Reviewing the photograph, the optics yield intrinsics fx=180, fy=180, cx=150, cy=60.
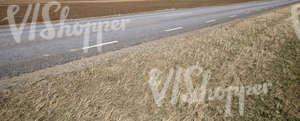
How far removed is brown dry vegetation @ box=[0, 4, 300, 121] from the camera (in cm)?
162

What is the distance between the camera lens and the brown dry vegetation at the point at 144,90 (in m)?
1.62

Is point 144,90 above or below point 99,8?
below

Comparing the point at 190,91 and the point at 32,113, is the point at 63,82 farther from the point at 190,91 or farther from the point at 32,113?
the point at 190,91

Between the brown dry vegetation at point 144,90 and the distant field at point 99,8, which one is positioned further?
the distant field at point 99,8

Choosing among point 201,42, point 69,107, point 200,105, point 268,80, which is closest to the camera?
point 69,107

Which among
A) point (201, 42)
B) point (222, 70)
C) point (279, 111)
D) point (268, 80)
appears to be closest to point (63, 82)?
point (222, 70)

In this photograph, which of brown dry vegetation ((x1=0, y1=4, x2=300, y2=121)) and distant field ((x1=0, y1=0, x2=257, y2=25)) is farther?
distant field ((x1=0, y1=0, x2=257, y2=25))

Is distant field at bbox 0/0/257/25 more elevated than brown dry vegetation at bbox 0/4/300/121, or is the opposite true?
distant field at bbox 0/0/257/25

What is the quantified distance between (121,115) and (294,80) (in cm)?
224

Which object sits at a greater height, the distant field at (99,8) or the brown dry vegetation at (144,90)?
the distant field at (99,8)

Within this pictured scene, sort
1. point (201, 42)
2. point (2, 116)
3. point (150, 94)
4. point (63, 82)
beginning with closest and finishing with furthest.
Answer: point (2, 116) < point (150, 94) < point (63, 82) < point (201, 42)

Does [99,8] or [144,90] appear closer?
[144,90]

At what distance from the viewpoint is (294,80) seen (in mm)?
2316

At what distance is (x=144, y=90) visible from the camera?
2006 millimetres
